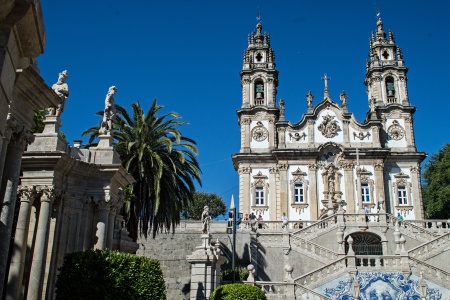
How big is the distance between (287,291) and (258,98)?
25809 millimetres

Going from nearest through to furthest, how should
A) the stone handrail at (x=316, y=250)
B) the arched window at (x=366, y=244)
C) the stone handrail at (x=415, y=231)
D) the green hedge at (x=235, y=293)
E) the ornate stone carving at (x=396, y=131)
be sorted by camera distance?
the green hedge at (x=235, y=293) < the stone handrail at (x=316, y=250) < the stone handrail at (x=415, y=231) < the arched window at (x=366, y=244) < the ornate stone carving at (x=396, y=131)

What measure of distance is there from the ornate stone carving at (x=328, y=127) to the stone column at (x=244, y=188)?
24.6ft

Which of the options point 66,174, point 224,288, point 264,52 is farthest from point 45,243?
point 264,52

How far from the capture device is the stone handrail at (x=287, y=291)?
21.7 meters

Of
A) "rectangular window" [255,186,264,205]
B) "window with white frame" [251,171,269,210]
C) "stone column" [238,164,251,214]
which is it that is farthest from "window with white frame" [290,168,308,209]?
"stone column" [238,164,251,214]

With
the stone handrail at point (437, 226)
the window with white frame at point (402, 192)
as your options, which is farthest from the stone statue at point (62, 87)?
the window with white frame at point (402, 192)

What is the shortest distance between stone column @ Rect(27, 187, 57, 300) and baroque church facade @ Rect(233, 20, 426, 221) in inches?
1144

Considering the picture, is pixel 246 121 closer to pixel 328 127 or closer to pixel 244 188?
pixel 244 188

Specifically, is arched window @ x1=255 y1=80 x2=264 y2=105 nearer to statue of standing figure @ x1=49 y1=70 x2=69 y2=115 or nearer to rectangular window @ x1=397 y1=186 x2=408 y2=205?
rectangular window @ x1=397 y1=186 x2=408 y2=205

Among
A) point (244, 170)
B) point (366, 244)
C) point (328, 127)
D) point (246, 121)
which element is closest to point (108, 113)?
point (366, 244)

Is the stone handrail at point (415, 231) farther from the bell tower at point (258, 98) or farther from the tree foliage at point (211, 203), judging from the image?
the tree foliage at point (211, 203)

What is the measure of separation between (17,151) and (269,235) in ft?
78.4

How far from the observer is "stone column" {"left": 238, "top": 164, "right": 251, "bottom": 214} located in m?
41.4

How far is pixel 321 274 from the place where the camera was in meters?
23.3
